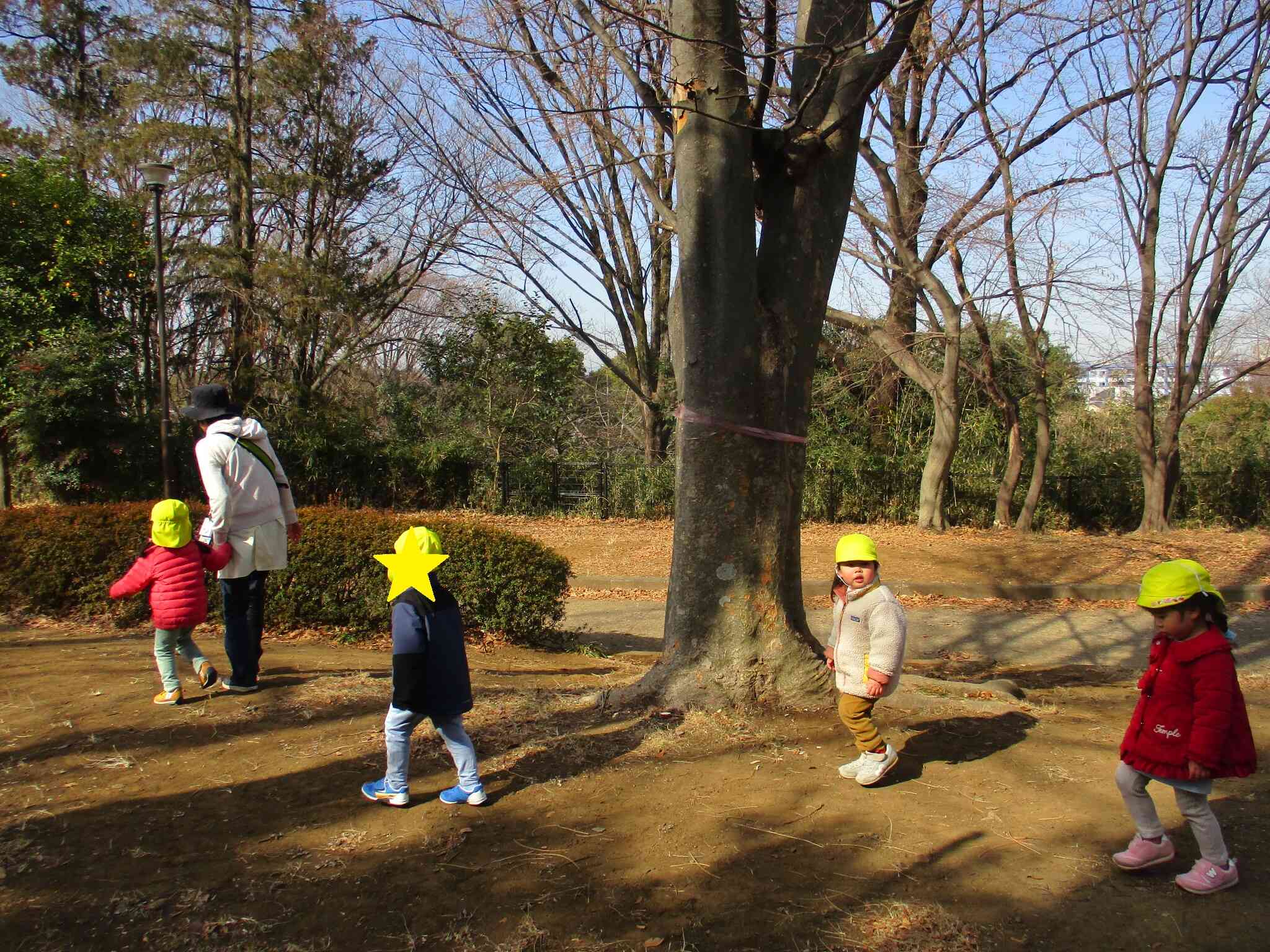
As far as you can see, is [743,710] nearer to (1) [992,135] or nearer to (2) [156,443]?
(1) [992,135]

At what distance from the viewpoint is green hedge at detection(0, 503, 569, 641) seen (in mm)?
7762

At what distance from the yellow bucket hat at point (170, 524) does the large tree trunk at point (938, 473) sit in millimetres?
14287

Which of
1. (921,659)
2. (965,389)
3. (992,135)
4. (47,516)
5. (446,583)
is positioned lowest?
(921,659)

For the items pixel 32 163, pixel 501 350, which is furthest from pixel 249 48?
pixel 501 350

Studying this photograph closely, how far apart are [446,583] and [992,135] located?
12572 mm

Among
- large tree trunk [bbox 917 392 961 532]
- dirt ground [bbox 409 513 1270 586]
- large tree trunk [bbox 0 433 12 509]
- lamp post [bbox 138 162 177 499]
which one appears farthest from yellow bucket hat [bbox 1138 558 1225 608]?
large tree trunk [bbox 0 433 12 509]

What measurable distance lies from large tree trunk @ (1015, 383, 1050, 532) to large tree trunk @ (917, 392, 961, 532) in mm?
1586

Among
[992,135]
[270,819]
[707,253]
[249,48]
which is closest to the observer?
[270,819]

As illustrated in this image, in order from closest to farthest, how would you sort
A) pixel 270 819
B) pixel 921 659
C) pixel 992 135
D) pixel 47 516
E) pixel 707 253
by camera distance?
1. pixel 270 819
2. pixel 707 253
3. pixel 47 516
4. pixel 921 659
5. pixel 992 135

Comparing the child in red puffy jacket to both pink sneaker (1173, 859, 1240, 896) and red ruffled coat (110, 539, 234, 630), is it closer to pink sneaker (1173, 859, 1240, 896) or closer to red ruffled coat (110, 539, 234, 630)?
red ruffled coat (110, 539, 234, 630)

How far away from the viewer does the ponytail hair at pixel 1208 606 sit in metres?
3.19

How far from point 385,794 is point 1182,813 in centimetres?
312

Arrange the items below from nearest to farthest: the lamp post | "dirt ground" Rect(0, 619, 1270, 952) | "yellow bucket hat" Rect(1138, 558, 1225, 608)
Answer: "dirt ground" Rect(0, 619, 1270, 952)
"yellow bucket hat" Rect(1138, 558, 1225, 608)
the lamp post

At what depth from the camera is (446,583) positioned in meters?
8.12
